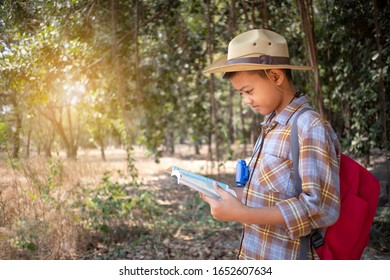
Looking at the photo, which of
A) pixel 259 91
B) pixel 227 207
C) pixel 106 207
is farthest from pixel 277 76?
pixel 106 207

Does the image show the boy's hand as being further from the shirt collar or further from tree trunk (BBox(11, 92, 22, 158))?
tree trunk (BBox(11, 92, 22, 158))

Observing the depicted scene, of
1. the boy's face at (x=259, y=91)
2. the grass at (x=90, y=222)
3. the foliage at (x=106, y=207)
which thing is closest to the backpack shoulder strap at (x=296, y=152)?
the boy's face at (x=259, y=91)

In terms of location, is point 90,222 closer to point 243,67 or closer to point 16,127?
point 16,127

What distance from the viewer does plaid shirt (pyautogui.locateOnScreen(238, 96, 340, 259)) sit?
4.00ft

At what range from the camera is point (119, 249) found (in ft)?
11.6

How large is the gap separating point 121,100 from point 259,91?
106 inches

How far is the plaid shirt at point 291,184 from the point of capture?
48.0 inches

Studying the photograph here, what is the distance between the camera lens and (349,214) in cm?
126

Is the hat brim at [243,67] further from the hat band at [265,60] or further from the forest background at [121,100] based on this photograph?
the forest background at [121,100]

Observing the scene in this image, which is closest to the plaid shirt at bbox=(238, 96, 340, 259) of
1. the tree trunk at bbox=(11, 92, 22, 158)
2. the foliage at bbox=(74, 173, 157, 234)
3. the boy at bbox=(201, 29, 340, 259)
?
the boy at bbox=(201, 29, 340, 259)

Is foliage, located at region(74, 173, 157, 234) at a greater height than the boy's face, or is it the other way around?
the boy's face

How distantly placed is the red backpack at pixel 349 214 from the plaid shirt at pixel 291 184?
3 cm

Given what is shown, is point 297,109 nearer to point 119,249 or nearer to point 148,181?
point 119,249

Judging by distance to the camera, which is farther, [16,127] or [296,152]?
[16,127]
